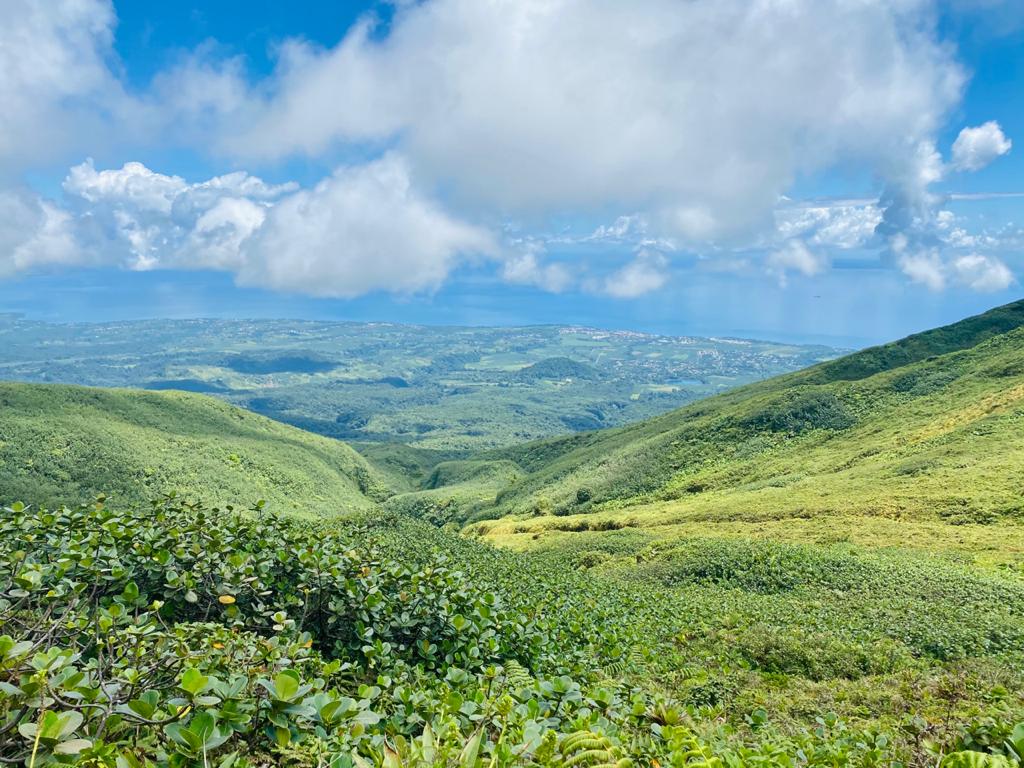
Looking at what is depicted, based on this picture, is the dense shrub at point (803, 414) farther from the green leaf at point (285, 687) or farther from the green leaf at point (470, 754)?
the green leaf at point (285, 687)

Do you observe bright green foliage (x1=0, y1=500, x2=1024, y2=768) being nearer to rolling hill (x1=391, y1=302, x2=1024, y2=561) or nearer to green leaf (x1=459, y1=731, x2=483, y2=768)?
green leaf (x1=459, y1=731, x2=483, y2=768)

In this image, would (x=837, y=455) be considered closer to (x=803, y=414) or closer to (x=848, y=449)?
(x=848, y=449)

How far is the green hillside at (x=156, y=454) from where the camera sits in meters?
74.8

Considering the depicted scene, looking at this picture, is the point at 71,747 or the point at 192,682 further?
the point at 192,682

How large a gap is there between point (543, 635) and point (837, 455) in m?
58.2

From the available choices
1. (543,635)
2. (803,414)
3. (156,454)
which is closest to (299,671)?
(543,635)

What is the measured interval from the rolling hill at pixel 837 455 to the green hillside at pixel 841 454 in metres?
0.19

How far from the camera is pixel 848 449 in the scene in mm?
57281

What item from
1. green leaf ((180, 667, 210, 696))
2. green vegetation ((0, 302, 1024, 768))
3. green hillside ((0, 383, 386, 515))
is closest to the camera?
green leaf ((180, 667, 210, 696))

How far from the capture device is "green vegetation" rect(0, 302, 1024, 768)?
11.0 ft

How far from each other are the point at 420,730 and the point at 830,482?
4839cm

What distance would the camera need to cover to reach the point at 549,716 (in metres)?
4.68

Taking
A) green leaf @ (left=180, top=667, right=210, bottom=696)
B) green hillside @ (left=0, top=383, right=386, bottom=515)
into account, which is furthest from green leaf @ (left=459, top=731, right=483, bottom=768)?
green hillside @ (left=0, top=383, right=386, bottom=515)

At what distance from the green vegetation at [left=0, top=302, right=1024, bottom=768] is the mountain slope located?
1.78 ft
